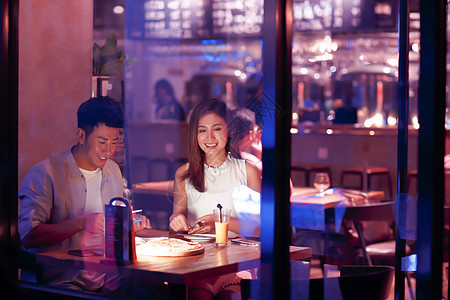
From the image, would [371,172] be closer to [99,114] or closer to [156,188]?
[156,188]

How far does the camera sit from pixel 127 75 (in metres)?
3.00

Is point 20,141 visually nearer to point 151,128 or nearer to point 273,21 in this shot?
point 273,21

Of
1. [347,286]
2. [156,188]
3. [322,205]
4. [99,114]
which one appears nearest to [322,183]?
[322,205]

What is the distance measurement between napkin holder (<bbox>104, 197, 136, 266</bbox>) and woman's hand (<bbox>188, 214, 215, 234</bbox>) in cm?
42

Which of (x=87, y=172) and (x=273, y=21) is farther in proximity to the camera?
(x=87, y=172)

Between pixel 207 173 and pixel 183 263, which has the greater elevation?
pixel 207 173

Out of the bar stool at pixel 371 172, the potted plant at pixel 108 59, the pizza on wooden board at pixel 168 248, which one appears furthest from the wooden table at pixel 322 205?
the bar stool at pixel 371 172

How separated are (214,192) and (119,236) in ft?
1.86

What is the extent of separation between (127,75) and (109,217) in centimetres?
86

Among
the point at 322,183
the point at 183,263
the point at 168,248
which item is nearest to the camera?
the point at 183,263

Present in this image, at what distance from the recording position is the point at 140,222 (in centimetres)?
262

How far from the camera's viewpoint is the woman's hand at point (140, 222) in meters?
2.49

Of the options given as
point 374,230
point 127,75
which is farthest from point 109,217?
point 374,230

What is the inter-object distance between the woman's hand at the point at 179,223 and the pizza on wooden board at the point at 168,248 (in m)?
0.23
